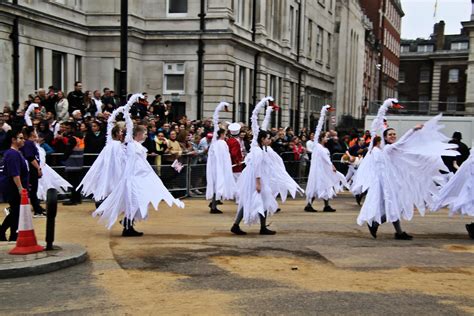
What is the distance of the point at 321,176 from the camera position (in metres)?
14.9

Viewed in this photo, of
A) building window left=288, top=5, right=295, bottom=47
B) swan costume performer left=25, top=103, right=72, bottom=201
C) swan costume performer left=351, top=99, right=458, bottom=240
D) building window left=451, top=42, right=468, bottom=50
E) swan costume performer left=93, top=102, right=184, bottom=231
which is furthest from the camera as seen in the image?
building window left=451, top=42, right=468, bottom=50

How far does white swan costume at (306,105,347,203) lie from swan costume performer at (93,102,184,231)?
5257mm

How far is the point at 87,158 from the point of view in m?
15.1

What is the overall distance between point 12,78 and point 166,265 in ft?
53.3

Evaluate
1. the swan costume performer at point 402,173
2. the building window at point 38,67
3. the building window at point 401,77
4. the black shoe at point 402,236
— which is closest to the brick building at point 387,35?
the building window at point 401,77

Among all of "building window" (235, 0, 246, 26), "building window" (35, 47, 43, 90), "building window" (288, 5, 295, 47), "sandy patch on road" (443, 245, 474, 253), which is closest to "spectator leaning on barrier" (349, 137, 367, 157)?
"sandy patch on road" (443, 245, 474, 253)

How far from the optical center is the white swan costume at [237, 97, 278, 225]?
10.7 metres

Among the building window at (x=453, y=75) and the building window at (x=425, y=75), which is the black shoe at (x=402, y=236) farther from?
the building window at (x=425, y=75)

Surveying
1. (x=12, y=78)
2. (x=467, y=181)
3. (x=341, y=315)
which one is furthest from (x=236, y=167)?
(x=12, y=78)

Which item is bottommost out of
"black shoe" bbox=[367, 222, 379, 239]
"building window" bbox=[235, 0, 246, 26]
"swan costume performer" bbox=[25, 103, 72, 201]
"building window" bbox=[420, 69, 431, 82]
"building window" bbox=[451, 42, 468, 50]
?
"black shoe" bbox=[367, 222, 379, 239]

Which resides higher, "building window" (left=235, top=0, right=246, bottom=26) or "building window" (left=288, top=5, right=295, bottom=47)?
"building window" (left=288, top=5, right=295, bottom=47)

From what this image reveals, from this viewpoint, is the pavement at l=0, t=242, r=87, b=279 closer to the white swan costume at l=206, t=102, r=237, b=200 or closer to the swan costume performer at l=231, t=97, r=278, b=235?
the swan costume performer at l=231, t=97, r=278, b=235

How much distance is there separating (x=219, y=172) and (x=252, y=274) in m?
6.77

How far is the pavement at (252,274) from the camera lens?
646 cm
